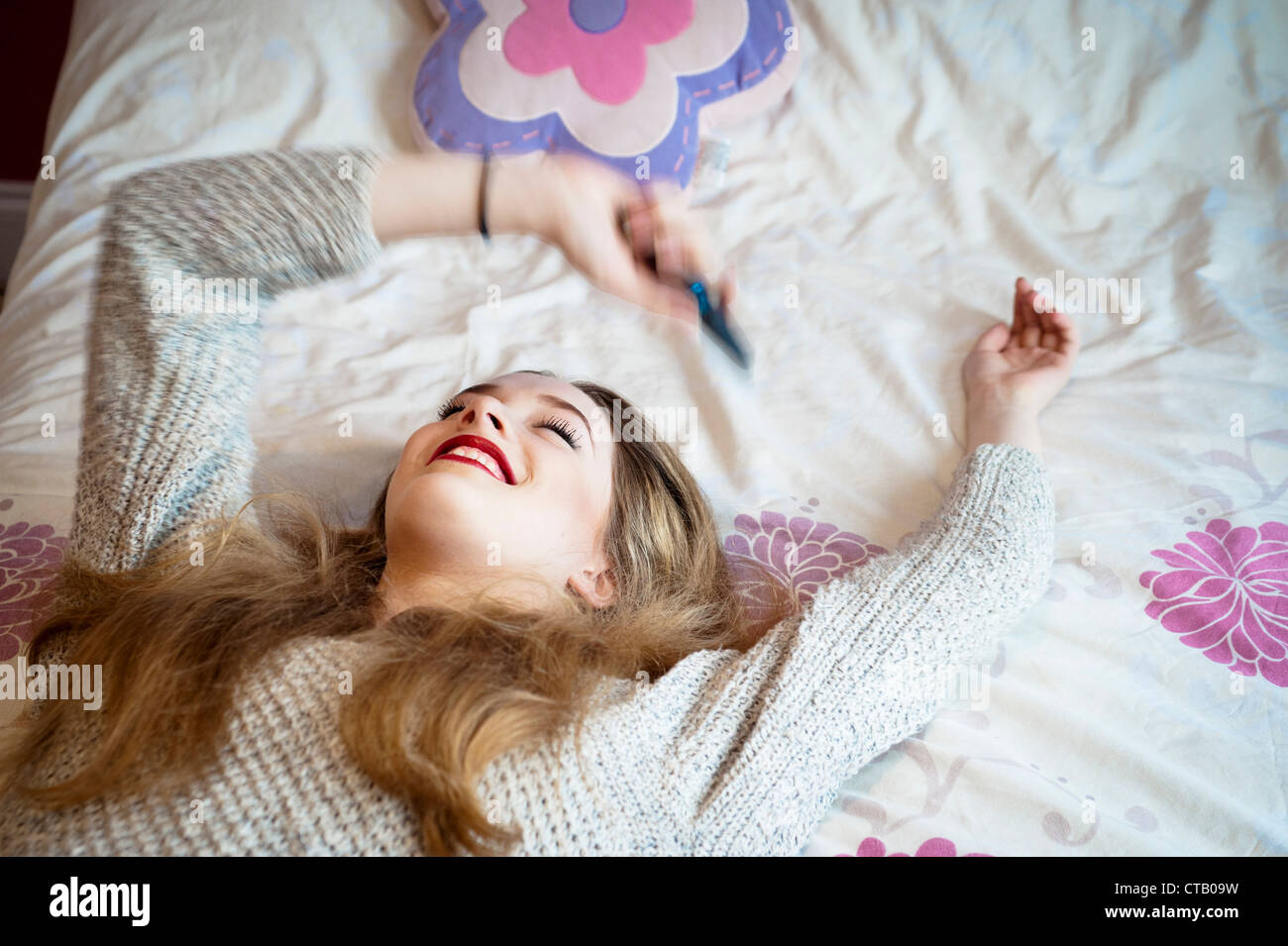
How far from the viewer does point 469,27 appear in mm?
1521

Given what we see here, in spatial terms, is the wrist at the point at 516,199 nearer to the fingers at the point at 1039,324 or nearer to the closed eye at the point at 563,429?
the closed eye at the point at 563,429

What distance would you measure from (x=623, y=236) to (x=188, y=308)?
16.4 inches

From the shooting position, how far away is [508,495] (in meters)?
0.86

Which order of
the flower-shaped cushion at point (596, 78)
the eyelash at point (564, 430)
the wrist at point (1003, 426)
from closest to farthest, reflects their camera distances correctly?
1. the eyelash at point (564, 430)
2. the wrist at point (1003, 426)
3. the flower-shaped cushion at point (596, 78)

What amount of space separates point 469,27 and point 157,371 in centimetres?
86

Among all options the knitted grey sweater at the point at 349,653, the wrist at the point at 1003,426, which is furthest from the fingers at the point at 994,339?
the knitted grey sweater at the point at 349,653

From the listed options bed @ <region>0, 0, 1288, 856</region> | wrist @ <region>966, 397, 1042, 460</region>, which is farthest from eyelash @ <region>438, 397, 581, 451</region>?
wrist @ <region>966, 397, 1042, 460</region>

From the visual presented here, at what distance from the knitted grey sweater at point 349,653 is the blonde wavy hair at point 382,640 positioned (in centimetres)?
2

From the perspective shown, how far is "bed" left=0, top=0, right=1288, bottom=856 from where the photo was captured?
85cm

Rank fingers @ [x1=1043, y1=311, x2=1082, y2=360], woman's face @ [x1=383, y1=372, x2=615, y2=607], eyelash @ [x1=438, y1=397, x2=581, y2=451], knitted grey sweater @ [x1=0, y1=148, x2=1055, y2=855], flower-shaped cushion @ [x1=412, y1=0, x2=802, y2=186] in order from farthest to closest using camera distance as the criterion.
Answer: flower-shaped cushion @ [x1=412, y1=0, x2=802, y2=186] → fingers @ [x1=1043, y1=311, x2=1082, y2=360] → eyelash @ [x1=438, y1=397, x2=581, y2=451] → woman's face @ [x1=383, y1=372, x2=615, y2=607] → knitted grey sweater @ [x1=0, y1=148, x2=1055, y2=855]

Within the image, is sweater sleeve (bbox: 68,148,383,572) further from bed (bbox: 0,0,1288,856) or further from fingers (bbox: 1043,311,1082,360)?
fingers (bbox: 1043,311,1082,360)

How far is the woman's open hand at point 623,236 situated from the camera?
883mm

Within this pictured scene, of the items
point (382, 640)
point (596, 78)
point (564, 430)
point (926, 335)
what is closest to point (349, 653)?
point (382, 640)

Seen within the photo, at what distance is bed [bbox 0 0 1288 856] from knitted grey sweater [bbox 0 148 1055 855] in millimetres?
69
